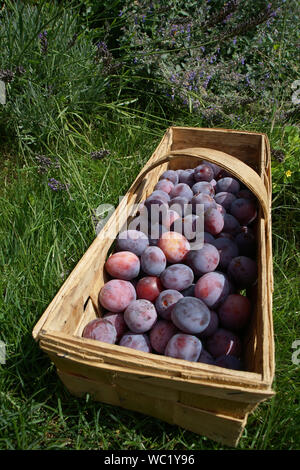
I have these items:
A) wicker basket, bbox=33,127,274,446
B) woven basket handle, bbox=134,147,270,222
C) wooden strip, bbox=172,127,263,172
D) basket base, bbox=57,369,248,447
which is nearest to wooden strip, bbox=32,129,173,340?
wicker basket, bbox=33,127,274,446

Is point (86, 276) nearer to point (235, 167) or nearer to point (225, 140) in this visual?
point (235, 167)

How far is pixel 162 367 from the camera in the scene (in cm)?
87

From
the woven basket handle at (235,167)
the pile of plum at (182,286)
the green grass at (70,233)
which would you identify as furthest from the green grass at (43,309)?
the woven basket handle at (235,167)

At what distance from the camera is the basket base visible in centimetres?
99

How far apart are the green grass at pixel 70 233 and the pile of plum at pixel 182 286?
0.24 m

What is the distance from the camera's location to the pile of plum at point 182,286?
1.09m

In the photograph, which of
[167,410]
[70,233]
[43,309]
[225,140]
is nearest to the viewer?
[167,410]

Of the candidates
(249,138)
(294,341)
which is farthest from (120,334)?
→ (249,138)

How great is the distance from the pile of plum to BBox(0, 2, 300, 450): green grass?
0.80ft

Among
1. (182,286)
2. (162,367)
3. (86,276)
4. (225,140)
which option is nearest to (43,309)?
(86,276)

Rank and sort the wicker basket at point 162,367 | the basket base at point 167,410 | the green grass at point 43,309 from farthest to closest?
1. the green grass at point 43,309
2. the basket base at point 167,410
3. the wicker basket at point 162,367

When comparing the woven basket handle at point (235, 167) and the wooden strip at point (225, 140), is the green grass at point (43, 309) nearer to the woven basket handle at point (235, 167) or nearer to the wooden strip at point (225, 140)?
the wooden strip at point (225, 140)

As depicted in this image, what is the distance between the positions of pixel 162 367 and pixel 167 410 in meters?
0.27
